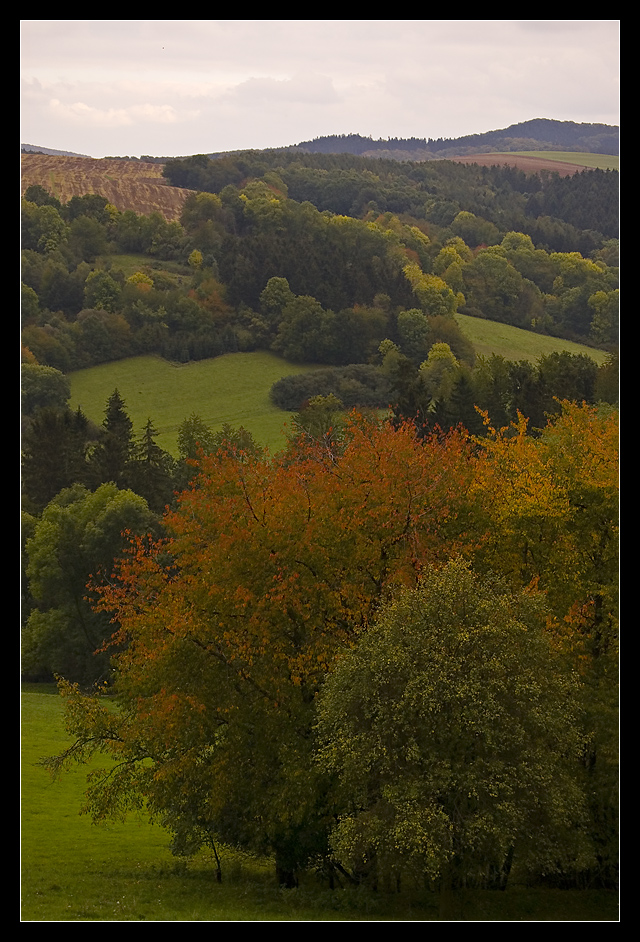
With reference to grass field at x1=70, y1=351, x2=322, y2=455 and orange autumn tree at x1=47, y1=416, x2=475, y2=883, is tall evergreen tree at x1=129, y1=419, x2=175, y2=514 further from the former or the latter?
orange autumn tree at x1=47, y1=416, x2=475, y2=883

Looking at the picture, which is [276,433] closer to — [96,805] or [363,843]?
[96,805]

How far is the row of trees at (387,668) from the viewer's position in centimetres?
2327

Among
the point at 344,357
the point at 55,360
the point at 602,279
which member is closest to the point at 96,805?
the point at 55,360

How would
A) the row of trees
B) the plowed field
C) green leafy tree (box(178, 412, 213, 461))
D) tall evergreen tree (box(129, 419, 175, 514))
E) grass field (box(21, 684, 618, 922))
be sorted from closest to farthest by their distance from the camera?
1. the row of trees
2. grass field (box(21, 684, 618, 922))
3. tall evergreen tree (box(129, 419, 175, 514))
4. green leafy tree (box(178, 412, 213, 461))
5. the plowed field

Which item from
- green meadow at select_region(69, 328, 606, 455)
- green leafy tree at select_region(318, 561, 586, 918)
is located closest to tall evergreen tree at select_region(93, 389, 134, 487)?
green meadow at select_region(69, 328, 606, 455)

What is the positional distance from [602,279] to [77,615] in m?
102

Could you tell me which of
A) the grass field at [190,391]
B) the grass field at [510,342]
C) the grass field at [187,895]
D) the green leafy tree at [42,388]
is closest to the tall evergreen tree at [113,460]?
the grass field at [190,391]

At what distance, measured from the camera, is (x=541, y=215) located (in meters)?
198

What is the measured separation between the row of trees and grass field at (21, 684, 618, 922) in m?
0.88

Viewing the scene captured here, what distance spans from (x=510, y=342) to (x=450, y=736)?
125495 millimetres

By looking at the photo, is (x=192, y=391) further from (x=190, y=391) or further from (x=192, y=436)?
(x=192, y=436)

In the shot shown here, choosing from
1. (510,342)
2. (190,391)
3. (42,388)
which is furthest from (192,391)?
(510,342)

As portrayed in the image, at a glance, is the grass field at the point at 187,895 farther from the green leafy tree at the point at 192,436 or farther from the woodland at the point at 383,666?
the green leafy tree at the point at 192,436

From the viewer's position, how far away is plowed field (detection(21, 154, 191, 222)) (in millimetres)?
171250
